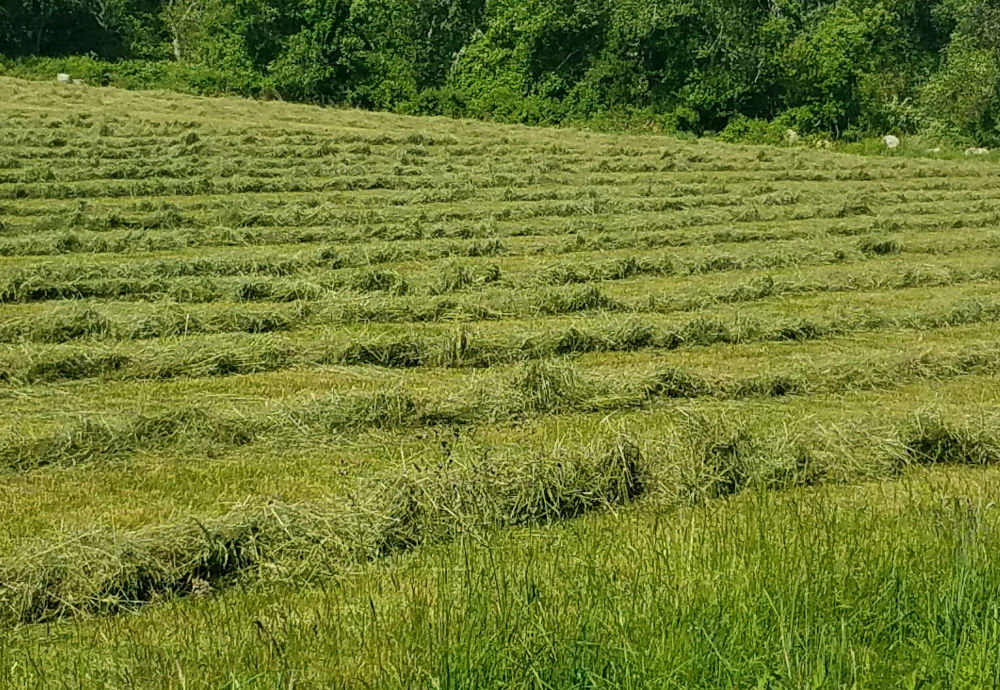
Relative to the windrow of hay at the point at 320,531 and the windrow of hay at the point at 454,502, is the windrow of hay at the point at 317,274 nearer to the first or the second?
the windrow of hay at the point at 454,502

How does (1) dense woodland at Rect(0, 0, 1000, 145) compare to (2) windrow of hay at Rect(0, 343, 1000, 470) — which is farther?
(1) dense woodland at Rect(0, 0, 1000, 145)

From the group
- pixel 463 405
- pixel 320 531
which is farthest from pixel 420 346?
pixel 320 531

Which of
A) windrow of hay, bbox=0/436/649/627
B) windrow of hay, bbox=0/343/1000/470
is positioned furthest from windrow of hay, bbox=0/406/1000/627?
windrow of hay, bbox=0/343/1000/470

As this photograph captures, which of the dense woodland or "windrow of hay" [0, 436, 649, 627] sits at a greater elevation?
the dense woodland

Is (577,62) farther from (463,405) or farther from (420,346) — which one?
(463,405)

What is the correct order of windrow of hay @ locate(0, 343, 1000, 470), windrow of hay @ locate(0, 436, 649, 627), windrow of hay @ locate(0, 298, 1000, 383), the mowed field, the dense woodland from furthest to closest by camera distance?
the dense woodland, windrow of hay @ locate(0, 298, 1000, 383), windrow of hay @ locate(0, 343, 1000, 470), windrow of hay @ locate(0, 436, 649, 627), the mowed field

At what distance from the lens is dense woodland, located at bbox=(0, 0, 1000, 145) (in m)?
39.9

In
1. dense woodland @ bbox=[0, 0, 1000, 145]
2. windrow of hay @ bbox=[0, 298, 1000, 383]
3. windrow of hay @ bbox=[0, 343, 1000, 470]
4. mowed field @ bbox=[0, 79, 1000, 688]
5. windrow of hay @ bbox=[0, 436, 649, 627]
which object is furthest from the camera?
dense woodland @ bbox=[0, 0, 1000, 145]

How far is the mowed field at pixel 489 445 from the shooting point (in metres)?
3.72

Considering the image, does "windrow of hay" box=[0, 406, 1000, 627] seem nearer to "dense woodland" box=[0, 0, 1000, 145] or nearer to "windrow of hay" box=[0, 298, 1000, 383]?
"windrow of hay" box=[0, 298, 1000, 383]

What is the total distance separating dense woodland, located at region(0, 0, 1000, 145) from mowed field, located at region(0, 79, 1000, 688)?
24.0 meters

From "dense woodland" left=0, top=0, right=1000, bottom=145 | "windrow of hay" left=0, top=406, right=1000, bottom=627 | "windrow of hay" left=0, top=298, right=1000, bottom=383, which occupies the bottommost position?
"windrow of hay" left=0, top=298, right=1000, bottom=383

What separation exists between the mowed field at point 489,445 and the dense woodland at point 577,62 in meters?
24.0

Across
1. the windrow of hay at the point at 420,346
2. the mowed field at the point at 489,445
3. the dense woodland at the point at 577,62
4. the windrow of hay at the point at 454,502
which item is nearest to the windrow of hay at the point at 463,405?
the mowed field at the point at 489,445
